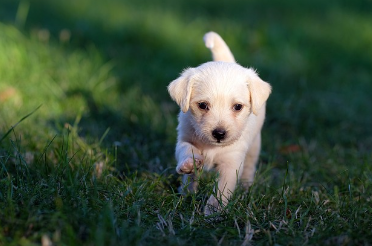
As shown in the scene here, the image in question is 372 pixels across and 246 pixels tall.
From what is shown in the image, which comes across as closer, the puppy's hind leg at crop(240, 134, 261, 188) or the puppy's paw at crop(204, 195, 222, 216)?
the puppy's paw at crop(204, 195, 222, 216)

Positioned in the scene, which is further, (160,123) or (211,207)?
(160,123)

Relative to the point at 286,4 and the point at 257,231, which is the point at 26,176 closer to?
the point at 257,231

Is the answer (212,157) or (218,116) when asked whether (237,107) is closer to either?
(218,116)

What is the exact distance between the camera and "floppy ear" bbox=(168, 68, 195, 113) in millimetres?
3484

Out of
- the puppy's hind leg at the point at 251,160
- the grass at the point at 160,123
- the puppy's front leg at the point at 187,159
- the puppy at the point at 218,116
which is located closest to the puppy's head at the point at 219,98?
the puppy at the point at 218,116

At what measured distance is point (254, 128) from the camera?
3850 millimetres

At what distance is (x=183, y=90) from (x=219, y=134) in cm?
44

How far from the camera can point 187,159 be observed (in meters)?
3.23

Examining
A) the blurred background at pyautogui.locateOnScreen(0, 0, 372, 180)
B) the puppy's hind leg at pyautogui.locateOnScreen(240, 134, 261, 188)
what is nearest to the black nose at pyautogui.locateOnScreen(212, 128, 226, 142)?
the blurred background at pyautogui.locateOnScreen(0, 0, 372, 180)

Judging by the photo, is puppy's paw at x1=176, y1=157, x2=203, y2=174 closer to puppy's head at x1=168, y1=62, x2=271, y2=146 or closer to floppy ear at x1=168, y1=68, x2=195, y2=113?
puppy's head at x1=168, y1=62, x2=271, y2=146

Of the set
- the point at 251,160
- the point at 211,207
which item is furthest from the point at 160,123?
the point at 211,207

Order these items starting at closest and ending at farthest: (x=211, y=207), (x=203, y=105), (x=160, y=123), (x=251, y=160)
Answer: (x=211, y=207) → (x=203, y=105) → (x=251, y=160) → (x=160, y=123)

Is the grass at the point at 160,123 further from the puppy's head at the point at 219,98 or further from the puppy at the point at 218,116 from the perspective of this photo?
the puppy's head at the point at 219,98

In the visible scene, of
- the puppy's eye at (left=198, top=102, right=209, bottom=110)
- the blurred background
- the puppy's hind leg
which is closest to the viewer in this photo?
the puppy's eye at (left=198, top=102, right=209, bottom=110)
